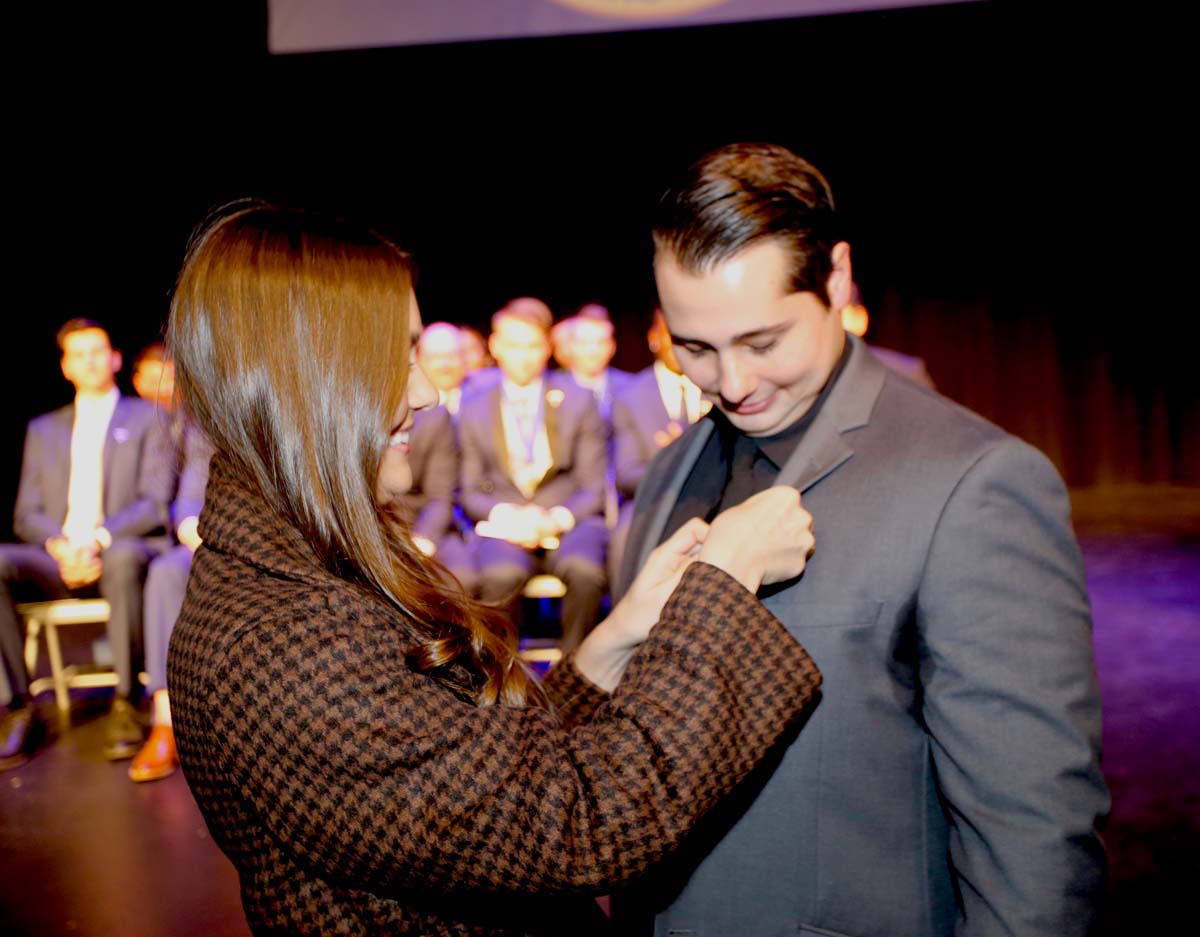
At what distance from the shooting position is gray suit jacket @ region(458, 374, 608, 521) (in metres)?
4.63

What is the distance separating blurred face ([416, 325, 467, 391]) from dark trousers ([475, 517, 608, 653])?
65.2 inches

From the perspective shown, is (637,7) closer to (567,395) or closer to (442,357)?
(567,395)

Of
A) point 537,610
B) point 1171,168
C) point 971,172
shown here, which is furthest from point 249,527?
point 1171,168

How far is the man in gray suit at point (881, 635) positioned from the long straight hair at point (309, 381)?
44 cm

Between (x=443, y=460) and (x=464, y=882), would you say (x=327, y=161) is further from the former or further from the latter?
(x=464, y=882)

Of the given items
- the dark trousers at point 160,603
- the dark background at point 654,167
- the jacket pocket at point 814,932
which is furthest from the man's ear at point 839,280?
the dark background at point 654,167

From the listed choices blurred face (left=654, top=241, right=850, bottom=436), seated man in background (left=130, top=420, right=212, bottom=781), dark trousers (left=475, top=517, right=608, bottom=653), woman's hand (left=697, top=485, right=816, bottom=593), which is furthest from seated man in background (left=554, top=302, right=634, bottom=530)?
woman's hand (left=697, top=485, right=816, bottom=593)

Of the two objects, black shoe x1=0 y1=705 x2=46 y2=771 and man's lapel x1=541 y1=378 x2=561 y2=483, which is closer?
black shoe x1=0 y1=705 x2=46 y2=771

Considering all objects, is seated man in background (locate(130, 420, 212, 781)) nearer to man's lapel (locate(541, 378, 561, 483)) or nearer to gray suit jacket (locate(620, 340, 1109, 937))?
man's lapel (locate(541, 378, 561, 483))

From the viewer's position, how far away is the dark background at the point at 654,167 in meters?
6.35

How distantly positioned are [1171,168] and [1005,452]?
29.8ft

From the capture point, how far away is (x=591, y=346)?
5441 millimetres

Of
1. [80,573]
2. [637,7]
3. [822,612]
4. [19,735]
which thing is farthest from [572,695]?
[637,7]

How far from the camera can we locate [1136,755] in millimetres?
3357
